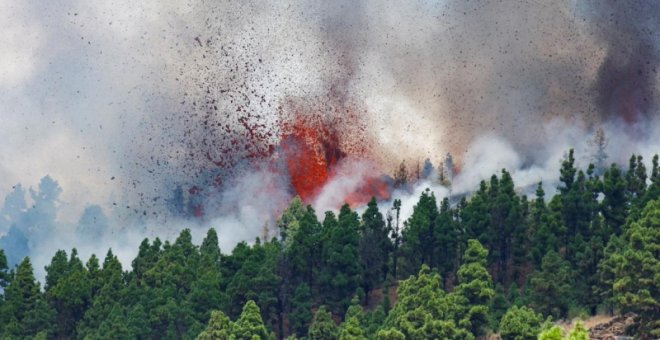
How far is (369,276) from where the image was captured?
4567 inches

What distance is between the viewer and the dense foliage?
100250 millimetres

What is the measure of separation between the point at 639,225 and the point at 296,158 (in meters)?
89.8

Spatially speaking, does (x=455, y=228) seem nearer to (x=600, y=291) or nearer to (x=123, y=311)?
(x=600, y=291)

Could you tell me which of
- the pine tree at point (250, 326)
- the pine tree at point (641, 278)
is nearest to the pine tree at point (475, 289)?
the pine tree at point (641, 278)

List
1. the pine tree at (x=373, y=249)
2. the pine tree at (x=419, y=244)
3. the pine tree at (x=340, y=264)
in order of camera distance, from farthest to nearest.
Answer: the pine tree at (x=373, y=249) → the pine tree at (x=419, y=244) → the pine tree at (x=340, y=264)

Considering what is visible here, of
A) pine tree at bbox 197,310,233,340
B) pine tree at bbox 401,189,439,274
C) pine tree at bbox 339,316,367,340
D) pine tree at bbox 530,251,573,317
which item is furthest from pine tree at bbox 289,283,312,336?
pine tree at bbox 530,251,573,317

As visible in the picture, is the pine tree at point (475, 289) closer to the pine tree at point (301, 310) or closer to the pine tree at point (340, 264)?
the pine tree at point (340, 264)

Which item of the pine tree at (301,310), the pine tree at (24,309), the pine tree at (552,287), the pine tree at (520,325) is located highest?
the pine tree at (24,309)

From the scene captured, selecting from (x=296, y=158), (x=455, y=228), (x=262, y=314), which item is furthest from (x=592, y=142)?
(x=262, y=314)

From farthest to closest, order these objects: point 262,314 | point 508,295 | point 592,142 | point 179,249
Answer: point 592,142 < point 179,249 < point 262,314 < point 508,295

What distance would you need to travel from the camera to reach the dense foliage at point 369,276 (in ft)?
329

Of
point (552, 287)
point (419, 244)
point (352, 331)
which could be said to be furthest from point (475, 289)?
point (419, 244)

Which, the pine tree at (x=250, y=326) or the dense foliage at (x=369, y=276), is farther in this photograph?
the dense foliage at (x=369, y=276)

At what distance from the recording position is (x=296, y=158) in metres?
184
